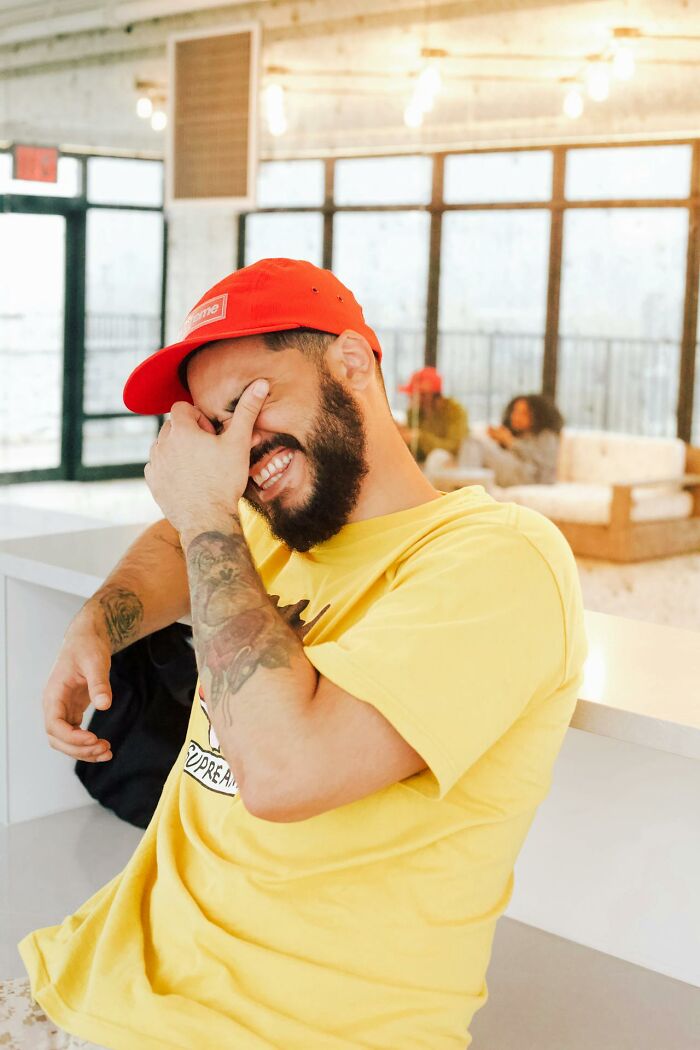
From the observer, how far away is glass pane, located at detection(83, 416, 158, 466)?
529 cm

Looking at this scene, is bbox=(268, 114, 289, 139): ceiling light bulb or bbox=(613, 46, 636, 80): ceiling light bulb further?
bbox=(268, 114, 289, 139): ceiling light bulb

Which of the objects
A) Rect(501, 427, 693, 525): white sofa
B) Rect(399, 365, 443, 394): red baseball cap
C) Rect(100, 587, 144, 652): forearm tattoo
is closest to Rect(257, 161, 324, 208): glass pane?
Rect(399, 365, 443, 394): red baseball cap

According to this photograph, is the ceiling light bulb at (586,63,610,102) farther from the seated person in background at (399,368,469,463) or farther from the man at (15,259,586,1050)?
the man at (15,259,586,1050)

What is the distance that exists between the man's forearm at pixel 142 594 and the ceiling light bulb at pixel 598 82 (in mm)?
3079

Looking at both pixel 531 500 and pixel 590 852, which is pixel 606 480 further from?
pixel 590 852

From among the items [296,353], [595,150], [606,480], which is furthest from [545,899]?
[595,150]

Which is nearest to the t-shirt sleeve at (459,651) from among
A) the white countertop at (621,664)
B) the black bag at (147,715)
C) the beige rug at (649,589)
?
the white countertop at (621,664)

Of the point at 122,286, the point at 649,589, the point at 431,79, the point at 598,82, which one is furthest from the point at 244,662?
the point at 122,286

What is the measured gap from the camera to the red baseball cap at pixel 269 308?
47.5 inches

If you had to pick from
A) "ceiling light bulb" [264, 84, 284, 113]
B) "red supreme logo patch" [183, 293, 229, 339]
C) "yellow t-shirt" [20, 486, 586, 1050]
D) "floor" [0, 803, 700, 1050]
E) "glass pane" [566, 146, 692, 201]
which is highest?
"ceiling light bulb" [264, 84, 284, 113]

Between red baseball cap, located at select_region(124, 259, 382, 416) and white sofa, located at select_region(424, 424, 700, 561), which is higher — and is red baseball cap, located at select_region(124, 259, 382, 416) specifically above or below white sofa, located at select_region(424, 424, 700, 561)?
above

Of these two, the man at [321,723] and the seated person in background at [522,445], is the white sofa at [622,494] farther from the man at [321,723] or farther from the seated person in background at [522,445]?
the man at [321,723]

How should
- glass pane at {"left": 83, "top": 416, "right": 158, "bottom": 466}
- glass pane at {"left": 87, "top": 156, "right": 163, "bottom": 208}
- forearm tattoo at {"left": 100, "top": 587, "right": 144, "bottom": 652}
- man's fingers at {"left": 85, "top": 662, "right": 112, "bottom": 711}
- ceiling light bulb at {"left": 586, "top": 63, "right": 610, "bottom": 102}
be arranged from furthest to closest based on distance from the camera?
glass pane at {"left": 83, "top": 416, "right": 158, "bottom": 466} → glass pane at {"left": 87, "top": 156, "right": 163, "bottom": 208} → ceiling light bulb at {"left": 586, "top": 63, "right": 610, "bottom": 102} → forearm tattoo at {"left": 100, "top": 587, "right": 144, "bottom": 652} → man's fingers at {"left": 85, "top": 662, "right": 112, "bottom": 711}

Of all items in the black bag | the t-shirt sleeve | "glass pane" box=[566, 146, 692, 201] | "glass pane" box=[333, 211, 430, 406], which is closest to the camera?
the t-shirt sleeve
